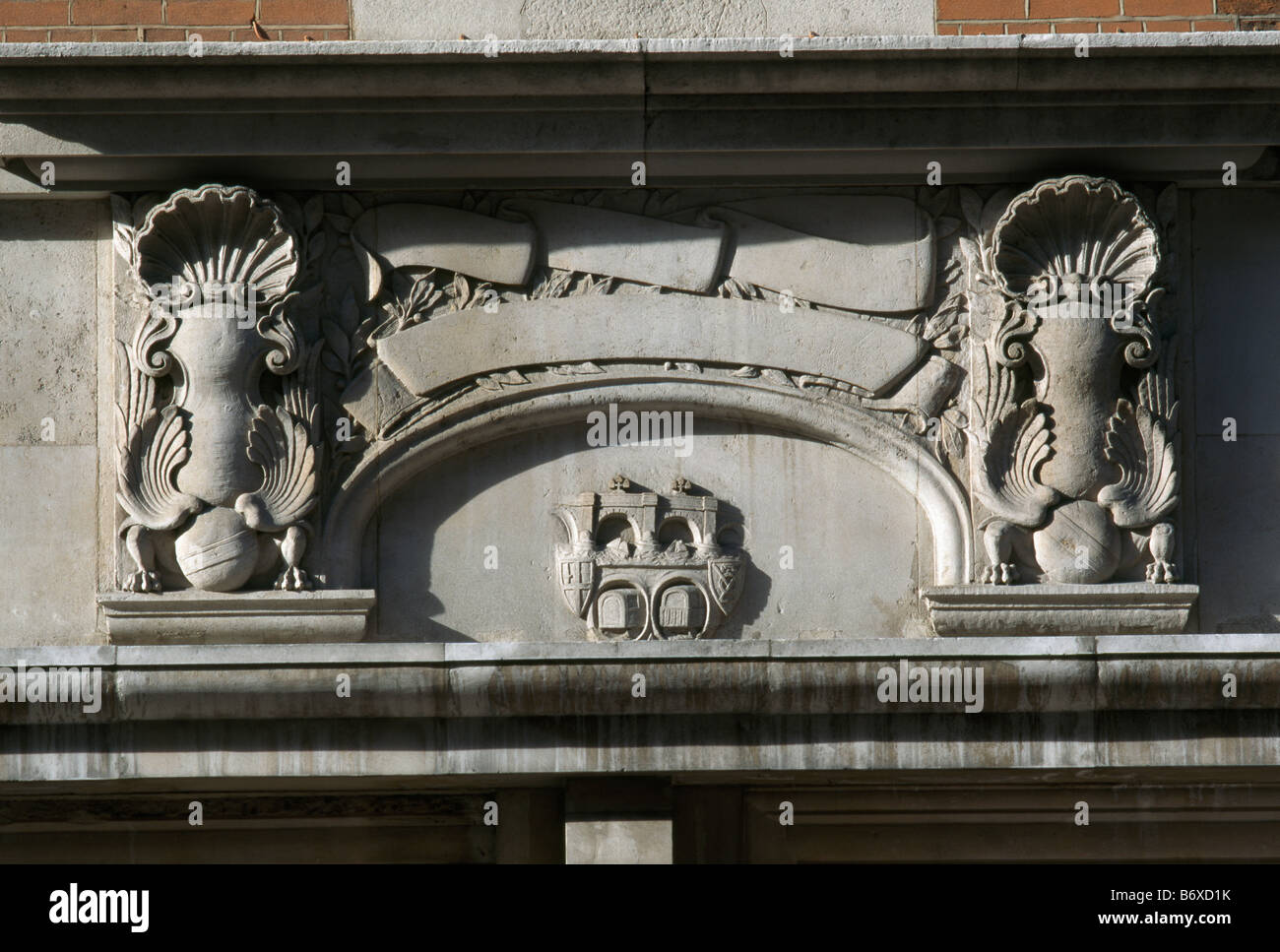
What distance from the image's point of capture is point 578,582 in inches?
261

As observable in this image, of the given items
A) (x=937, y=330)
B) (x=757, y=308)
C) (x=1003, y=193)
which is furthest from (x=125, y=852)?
(x=1003, y=193)

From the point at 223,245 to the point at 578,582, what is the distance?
5.27ft

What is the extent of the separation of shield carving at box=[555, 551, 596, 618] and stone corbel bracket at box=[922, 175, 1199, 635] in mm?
1091

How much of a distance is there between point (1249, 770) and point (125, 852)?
146 inches

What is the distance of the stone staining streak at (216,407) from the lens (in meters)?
6.53

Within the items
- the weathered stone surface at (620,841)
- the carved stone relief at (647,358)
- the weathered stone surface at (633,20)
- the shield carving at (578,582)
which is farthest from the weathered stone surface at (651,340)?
the weathered stone surface at (620,841)

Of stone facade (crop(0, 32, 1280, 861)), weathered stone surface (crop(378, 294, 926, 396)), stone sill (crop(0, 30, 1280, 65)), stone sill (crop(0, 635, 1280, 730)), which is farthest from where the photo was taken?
weathered stone surface (crop(378, 294, 926, 396))

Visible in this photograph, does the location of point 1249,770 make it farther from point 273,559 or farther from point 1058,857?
point 273,559

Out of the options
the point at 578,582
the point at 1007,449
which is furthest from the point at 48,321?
the point at 1007,449

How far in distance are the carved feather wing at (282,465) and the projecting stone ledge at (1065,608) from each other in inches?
80.5

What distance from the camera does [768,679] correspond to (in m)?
6.31

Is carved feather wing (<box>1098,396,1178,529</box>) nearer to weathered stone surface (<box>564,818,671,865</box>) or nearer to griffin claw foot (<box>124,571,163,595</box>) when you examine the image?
weathered stone surface (<box>564,818,671,865</box>)

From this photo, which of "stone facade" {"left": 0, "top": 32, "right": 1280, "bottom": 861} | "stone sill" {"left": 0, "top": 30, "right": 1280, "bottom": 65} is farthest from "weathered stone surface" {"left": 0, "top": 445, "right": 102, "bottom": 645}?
"stone sill" {"left": 0, "top": 30, "right": 1280, "bottom": 65}

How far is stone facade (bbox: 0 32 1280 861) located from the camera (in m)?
6.41
